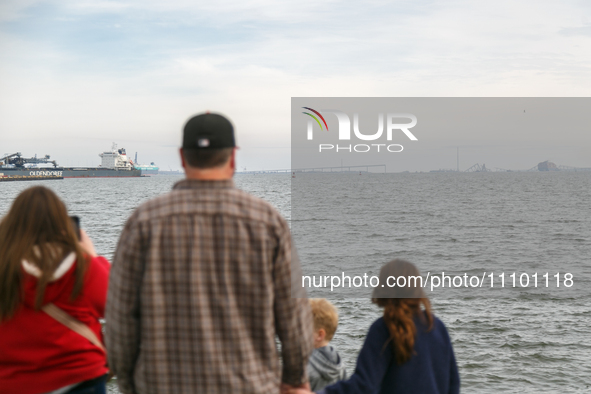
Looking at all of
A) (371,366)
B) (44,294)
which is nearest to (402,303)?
(371,366)

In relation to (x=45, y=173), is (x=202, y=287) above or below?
below

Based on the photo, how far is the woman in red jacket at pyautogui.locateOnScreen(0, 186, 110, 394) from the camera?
6.58ft

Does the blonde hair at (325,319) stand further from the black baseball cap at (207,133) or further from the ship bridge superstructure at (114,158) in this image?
the ship bridge superstructure at (114,158)

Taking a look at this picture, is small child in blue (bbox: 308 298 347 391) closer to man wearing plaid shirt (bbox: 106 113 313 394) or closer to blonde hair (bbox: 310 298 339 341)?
blonde hair (bbox: 310 298 339 341)

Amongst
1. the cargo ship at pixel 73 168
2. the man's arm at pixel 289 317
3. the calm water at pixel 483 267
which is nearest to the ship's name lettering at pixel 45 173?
the cargo ship at pixel 73 168

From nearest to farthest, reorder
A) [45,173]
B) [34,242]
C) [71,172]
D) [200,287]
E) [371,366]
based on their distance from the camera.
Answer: [200,287] < [34,242] < [371,366] < [45,173] < [71,172]

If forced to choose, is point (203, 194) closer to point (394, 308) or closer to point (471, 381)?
point (394, 308)

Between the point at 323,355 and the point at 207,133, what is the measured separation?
1482mm

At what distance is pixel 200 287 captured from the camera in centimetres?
168

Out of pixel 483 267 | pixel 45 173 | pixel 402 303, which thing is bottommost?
pixel 483 267

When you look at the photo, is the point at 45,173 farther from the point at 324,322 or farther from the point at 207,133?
the point at 207,133

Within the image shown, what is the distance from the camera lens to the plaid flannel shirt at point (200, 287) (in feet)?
5.52

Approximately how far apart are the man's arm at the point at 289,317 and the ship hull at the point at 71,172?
123 meters

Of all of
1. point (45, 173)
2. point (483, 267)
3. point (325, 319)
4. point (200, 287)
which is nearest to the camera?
point (200, 287)
